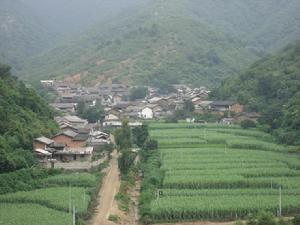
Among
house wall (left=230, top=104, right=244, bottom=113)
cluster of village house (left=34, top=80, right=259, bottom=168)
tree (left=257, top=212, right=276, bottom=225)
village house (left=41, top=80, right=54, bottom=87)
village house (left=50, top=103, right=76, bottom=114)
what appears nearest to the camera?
tree (left=257, top=212, right=276, bottom=225)

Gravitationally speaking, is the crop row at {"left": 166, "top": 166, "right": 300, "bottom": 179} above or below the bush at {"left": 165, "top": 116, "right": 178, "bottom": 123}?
below

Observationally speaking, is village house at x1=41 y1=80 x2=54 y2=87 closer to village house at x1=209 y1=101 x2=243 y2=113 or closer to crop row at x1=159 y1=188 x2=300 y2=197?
village house at x1=209 y1=101 x2=243 y2=113

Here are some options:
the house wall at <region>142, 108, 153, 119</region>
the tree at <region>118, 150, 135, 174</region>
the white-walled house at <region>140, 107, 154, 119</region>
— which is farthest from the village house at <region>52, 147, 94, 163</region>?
the house wall at <region>142, 108, 153, 119</region>

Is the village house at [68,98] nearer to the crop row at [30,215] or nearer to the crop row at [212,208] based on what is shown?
the crop row at [30,215]

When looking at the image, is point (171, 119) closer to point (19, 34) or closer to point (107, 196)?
point (107, 196)

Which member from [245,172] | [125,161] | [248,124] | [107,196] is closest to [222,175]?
[245,172]
